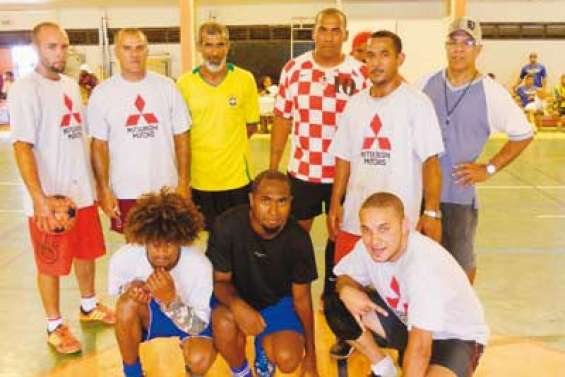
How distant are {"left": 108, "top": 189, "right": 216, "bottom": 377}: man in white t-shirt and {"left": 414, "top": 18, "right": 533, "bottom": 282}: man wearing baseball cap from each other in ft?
4.50

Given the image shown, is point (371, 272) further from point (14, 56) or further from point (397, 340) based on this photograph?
point (14, 56)

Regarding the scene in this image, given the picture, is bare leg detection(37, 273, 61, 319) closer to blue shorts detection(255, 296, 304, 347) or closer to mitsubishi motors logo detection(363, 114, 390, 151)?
blue shorts detection(255, 296, 304, 347)

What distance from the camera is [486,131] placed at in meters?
3.66

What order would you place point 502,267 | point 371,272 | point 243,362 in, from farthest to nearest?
1. point 502,267
2. point 243,362
3. point 371,272

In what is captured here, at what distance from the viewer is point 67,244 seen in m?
4.04

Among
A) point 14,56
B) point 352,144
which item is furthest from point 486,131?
point 14,56

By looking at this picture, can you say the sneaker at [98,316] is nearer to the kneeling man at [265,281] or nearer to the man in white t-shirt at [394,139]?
the kneeling man at [265,281]

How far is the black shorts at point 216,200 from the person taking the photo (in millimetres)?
4301

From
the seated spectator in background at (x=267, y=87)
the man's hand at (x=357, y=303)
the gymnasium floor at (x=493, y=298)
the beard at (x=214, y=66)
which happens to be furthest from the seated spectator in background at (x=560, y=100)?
the man's hand at (x=357, y=303)

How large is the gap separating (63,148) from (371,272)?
1.96 m

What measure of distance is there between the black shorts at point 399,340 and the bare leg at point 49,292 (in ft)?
5.64

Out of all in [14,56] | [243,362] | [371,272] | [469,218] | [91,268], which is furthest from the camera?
[14,56]

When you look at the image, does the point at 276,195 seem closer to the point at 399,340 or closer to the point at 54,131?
the point at 399,340

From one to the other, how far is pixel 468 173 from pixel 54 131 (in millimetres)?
2321
